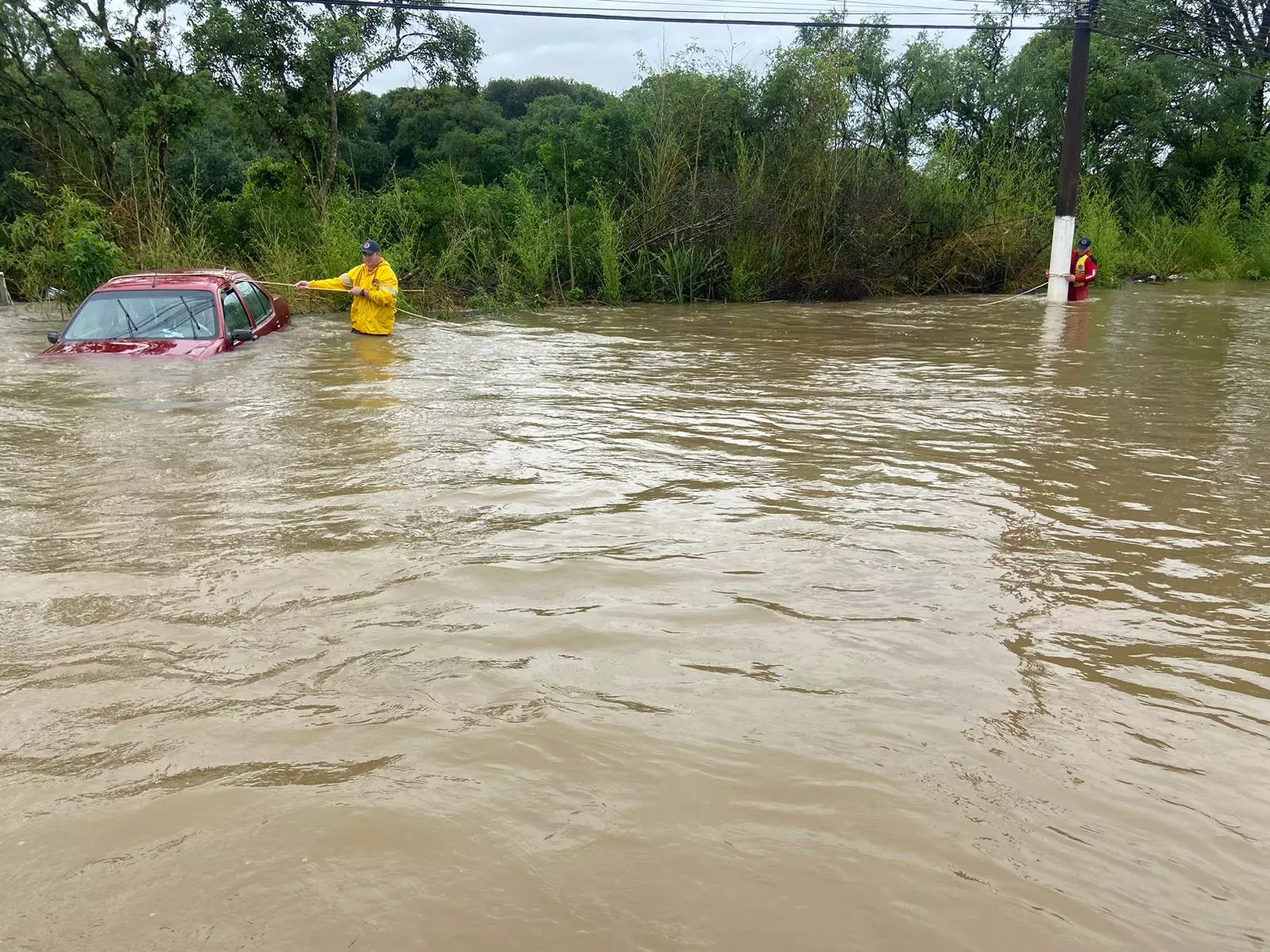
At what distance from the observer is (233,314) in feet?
35.5

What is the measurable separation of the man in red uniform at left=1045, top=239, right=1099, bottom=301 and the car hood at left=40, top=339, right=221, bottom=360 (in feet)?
49.4

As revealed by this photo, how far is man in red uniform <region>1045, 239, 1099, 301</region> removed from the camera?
18688 mm

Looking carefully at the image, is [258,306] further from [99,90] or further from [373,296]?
[99,90]

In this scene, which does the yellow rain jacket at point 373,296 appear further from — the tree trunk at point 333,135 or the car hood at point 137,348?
the tree trunk at point 333,135

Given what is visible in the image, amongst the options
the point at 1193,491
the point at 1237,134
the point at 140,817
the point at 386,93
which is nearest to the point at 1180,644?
the point at 1193,491

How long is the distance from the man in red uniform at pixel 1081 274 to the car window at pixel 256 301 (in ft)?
45.8

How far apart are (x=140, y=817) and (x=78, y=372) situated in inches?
309

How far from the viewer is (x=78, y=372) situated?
9391mm

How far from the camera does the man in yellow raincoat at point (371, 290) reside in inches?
496

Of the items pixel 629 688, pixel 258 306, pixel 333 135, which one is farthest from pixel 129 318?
pixel 333 135

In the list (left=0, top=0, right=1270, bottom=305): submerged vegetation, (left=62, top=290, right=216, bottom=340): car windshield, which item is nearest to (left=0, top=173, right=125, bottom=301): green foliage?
(left=0, top=0, right=1270, bottom=305): submerged vegetation

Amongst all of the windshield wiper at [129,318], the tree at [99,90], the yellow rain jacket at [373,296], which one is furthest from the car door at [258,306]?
the tree at [99,90]

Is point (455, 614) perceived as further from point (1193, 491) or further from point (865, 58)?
point (865, 58)

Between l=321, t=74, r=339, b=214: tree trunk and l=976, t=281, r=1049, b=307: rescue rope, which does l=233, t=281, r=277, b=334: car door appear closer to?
l=321, t=74, r=339, b=214: tree trunk
